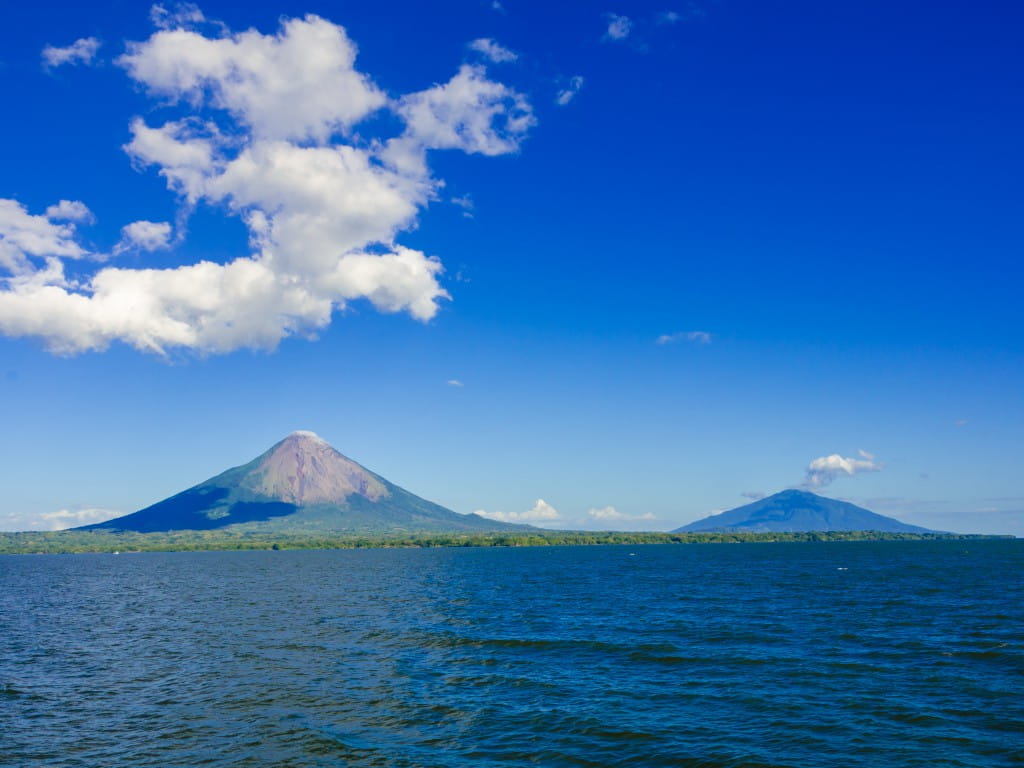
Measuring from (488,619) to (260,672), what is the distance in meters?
33.5

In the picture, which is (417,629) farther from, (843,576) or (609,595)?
(843,576)

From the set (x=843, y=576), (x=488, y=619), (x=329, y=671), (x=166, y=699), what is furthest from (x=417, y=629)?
(x=843, y=576)

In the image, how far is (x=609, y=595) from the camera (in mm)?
105312

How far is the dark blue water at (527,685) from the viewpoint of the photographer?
33.3 m

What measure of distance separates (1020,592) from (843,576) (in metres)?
40.7

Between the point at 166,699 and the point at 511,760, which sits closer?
the point at 511,760

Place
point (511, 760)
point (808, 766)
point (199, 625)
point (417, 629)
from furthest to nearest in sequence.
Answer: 1. point (199, 625)
2. point (417, 629)
3. point (511, 760)
4. point (808, 766)

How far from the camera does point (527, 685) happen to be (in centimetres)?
→ 4653

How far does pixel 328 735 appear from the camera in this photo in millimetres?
35750

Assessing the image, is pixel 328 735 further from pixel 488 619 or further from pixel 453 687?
pixel 488 619

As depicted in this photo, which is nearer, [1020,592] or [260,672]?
[260,672]

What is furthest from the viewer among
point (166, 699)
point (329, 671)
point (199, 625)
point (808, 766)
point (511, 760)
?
point (199, 625)

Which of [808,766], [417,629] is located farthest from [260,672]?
[808,766]

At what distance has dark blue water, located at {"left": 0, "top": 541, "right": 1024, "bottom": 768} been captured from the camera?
1310 inches
